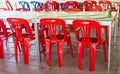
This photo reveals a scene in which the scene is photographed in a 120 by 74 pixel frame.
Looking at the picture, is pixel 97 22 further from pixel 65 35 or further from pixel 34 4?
pixel 34 4

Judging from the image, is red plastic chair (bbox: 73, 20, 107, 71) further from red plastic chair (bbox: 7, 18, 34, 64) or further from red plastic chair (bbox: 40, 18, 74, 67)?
red plastic chair (bbox: 7, 18, 34, 64)

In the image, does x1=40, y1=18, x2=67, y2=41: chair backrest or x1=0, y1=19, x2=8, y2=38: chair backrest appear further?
x1=0, y1=19, x2=8, y2=38: chair backrest

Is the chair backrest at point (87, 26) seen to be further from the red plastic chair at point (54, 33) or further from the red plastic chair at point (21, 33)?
the red plastic chair at point (21, 33)

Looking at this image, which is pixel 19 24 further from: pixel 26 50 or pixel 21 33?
pixel 26 50

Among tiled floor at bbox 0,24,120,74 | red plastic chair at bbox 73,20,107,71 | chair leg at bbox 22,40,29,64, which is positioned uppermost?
red plastic chair at bbox 73,20,107,71

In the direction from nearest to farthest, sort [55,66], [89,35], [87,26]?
[87,26] < [89,35] < [55,66]

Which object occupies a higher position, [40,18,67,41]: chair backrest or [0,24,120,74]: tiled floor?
[40,18,67,41]: chair backrest

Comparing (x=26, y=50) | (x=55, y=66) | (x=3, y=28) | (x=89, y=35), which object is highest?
(x=3, y=28)

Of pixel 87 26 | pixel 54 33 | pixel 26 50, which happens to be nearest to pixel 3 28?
pixel 26 50

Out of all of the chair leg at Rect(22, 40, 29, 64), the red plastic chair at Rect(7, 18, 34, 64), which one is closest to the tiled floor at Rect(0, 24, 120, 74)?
the chair leg at Rect(22, 40, 29, 64)

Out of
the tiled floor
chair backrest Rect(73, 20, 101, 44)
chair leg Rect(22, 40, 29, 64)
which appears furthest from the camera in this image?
chair leg Rect(22, 40, 29, 64)

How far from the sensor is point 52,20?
3.24 metres

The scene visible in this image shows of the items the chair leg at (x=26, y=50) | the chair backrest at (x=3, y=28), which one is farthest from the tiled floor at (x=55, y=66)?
the chair backrest at (x=3, y=28)

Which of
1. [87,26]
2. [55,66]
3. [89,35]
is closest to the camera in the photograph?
[87,26]
